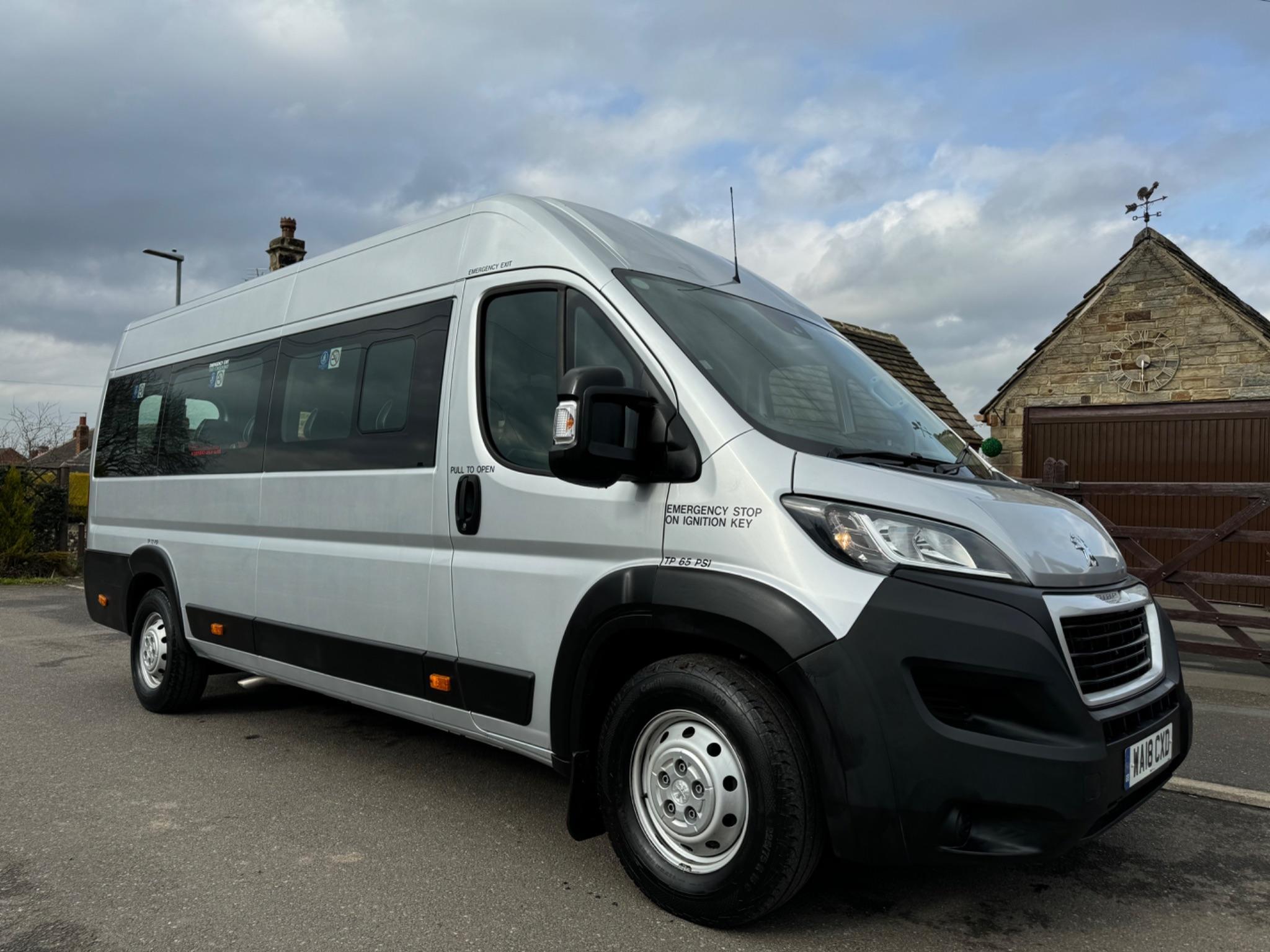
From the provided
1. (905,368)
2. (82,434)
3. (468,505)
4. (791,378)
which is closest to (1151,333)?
(905,368)

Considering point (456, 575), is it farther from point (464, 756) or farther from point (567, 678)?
point (464, 756)

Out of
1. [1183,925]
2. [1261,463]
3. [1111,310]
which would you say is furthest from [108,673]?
[1111,310]

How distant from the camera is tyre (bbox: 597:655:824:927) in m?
2.71

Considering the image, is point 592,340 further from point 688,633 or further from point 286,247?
point 286,247

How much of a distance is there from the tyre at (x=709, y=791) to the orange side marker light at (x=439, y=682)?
0.80 m

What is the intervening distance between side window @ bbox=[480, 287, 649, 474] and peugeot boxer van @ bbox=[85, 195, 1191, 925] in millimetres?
13

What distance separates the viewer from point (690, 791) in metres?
2.97

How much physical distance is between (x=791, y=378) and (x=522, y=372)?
1005 millimetres

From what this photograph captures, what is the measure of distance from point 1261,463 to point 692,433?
11685mm

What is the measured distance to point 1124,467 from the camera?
12664 millimetres

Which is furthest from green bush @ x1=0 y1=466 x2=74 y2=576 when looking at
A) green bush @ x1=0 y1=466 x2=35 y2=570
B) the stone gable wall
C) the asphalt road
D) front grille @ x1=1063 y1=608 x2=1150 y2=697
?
front grille @ x1=1063 y1=608 x2=1150 y2=697

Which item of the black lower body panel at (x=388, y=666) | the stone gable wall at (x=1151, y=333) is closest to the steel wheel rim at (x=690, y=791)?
the black lower body panel at (x=388, y=666)

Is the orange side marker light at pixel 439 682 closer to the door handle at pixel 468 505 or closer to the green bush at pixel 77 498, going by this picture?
the door handle at pixel 468 505

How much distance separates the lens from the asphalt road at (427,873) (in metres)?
2.90
